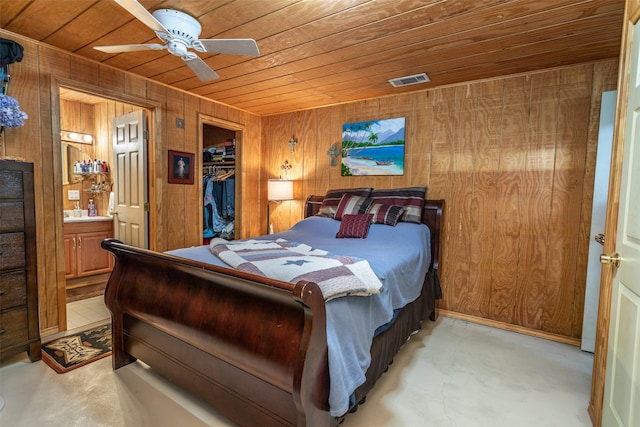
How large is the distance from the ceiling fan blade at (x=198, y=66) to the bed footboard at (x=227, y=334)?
125 cm

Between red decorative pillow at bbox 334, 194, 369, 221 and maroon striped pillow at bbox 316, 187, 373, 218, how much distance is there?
114 millimetres

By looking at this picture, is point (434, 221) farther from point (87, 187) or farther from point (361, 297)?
point (87, 187)

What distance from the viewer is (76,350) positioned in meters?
2.32

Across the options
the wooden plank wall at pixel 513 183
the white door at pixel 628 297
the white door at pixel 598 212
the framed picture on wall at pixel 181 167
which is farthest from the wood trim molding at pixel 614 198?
the framed picture on wall at pixel 181 167

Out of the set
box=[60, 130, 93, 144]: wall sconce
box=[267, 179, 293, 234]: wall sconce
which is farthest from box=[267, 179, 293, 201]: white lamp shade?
box=[60, 130, 93, 144]: wall sconce

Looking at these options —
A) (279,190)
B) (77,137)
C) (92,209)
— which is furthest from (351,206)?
(77,137)

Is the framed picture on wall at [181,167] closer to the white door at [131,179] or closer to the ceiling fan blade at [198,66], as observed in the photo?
the white door at [131,179]

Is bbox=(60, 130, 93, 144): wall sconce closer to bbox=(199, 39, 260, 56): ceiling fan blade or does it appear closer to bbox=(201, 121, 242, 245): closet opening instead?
bbox=(201, 121, 242, 245): closet opening

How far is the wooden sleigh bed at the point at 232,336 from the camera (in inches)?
46.6

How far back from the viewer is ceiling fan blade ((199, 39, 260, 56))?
5.86ft

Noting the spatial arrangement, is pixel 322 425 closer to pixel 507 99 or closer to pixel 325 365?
pixel 325 365

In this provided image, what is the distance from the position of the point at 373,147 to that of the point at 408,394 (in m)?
2.46

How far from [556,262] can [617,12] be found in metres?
1.84

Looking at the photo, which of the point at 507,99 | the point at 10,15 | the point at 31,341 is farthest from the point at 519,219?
the point at 10,15
